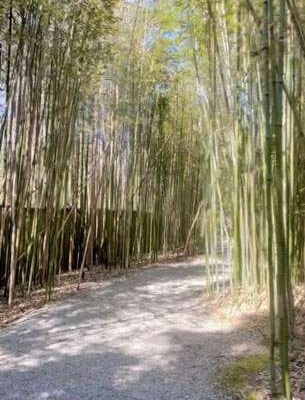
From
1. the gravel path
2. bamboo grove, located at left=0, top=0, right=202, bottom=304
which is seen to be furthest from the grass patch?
bamboo grove, located at left=0, top=0, right=202, bottom=304

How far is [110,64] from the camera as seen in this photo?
16.6 ft

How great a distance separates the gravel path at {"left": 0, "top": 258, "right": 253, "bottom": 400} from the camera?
6.49 ft

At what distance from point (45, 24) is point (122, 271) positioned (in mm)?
2828

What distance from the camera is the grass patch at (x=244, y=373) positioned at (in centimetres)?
201

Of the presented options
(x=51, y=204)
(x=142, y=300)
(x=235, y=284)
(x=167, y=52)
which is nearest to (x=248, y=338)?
(x=235, y=284)

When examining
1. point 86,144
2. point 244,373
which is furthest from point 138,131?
point 244,373

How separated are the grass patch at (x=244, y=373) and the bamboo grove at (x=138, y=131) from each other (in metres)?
0.17

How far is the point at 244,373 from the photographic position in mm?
2168

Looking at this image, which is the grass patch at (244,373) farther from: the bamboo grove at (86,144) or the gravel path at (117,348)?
the bamboo grove at (86,144)

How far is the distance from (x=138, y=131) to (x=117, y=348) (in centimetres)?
366

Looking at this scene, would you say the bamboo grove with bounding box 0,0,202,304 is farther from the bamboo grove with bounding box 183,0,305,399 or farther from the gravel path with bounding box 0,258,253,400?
the bamboo grove with bounding box 183,0,305,399

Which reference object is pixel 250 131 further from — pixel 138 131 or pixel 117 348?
pixel 138 131

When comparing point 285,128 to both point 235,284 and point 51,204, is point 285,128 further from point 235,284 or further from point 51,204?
point 51,204

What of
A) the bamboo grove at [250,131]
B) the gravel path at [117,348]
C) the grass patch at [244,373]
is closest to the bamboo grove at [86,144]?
the gravel path at [117,348]
